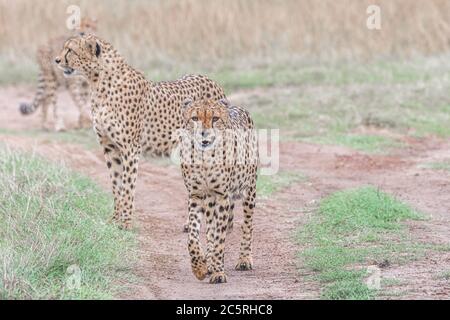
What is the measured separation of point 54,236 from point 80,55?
6.52 ft

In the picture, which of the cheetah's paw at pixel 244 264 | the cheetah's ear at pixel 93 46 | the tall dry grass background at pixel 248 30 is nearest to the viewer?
the cheetah's paw at pixel 244 264

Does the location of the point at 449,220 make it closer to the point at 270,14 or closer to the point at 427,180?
the point at 427,180

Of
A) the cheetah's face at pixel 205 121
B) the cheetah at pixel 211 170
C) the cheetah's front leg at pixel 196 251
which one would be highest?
the cheetah's face at pixel 205 121

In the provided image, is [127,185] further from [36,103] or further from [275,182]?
[36,103]

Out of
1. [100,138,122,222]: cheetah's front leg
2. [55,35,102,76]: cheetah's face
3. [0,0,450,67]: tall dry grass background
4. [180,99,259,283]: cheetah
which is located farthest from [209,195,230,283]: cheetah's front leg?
[0,0,450,67]: tall dry grass background

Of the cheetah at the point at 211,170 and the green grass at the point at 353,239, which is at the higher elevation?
the cheetah at the point at 211,170

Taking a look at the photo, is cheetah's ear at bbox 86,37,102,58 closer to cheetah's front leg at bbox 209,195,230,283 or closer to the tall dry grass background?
cheetah's front leg at bbox 209,195,230,283

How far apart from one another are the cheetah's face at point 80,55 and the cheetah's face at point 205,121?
1.82 m

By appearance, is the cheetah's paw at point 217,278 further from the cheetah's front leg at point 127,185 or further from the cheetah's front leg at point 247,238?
the cheetah's front leg at point 127,185

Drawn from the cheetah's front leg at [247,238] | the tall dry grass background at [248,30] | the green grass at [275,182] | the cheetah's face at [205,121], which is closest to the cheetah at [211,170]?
the cheetah's face at [205,121]

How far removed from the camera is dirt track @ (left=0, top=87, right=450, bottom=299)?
6762mm

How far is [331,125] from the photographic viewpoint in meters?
13.0

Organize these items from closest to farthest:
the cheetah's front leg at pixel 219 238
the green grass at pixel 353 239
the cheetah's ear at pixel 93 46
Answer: the green grass at pixel 353 239 < the cheetah's front leg at pixel 219 238 < the cheetah's ear at pixel 93 46

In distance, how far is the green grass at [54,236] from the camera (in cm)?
619
